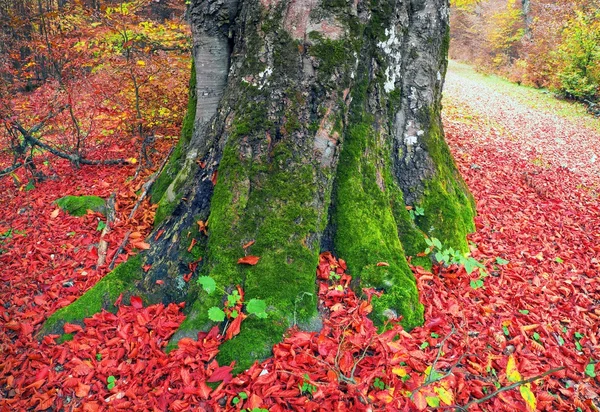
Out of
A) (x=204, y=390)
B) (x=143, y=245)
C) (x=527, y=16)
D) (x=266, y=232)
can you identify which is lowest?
(x=204, y=390)

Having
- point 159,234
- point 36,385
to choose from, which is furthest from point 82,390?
point 159,234

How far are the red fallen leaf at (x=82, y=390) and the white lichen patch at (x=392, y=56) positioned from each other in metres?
3.35

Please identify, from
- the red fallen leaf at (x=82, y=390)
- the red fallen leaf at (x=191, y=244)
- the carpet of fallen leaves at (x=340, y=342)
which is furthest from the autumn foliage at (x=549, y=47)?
the red fallen leaf at (x=82, y=390)

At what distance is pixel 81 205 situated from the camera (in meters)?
4.21

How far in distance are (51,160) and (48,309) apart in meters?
4.73

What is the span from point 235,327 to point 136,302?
0.95m

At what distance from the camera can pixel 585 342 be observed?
282cm

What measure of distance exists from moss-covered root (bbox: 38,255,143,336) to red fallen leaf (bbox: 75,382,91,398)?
1.92 ft

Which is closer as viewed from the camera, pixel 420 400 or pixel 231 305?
pixel 420 400

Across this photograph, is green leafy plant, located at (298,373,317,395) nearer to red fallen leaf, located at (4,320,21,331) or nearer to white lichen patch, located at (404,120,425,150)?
red fallen leaf, located at (4,320,21,331)

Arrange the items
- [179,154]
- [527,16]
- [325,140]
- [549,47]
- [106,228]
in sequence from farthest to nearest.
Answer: [527,16], [549,47], [179,154], [106,228], [325,140]

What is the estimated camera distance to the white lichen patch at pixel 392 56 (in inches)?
127

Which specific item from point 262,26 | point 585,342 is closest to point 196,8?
point 262,26

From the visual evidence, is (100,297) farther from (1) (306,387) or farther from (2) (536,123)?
(2) (536,123)
